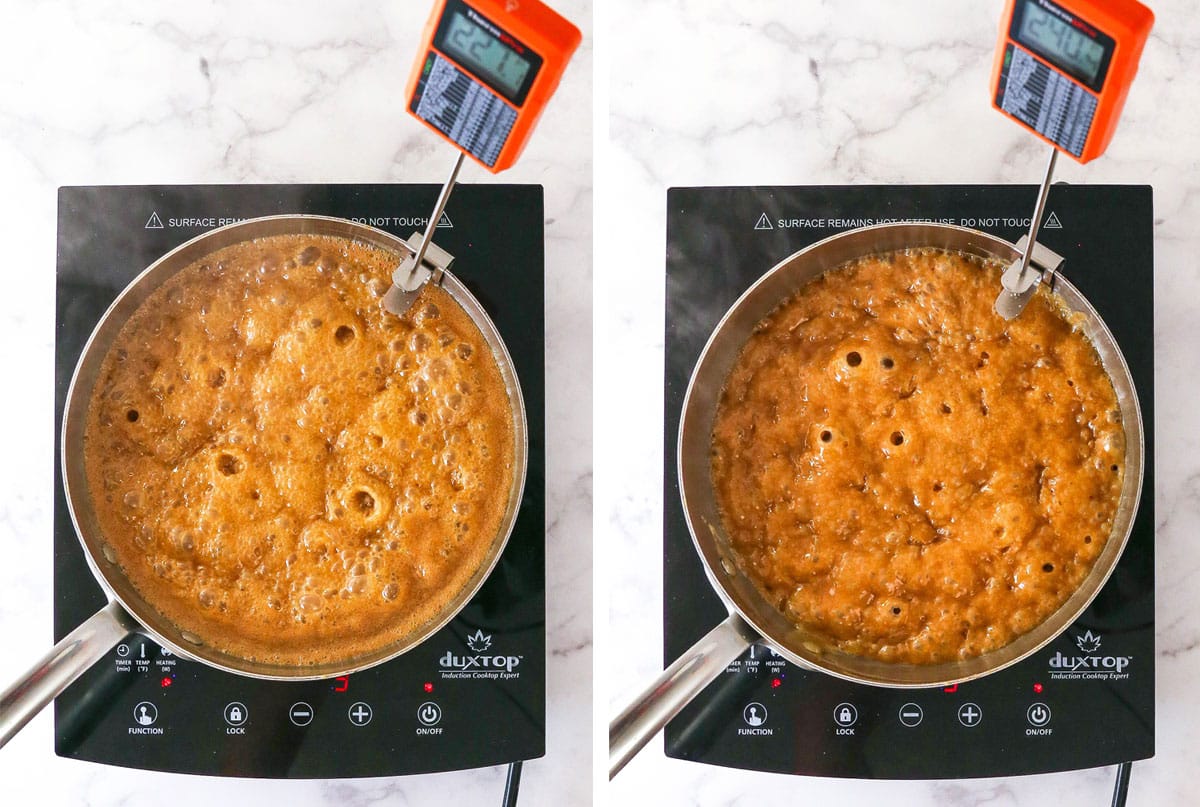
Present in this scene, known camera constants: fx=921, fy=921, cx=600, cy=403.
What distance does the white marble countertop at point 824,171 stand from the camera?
2.88ft

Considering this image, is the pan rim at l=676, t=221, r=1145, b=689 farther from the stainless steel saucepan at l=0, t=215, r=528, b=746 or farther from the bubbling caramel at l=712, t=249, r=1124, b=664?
the stainless steel saucepan at l=0, t=215, r=528, b=746

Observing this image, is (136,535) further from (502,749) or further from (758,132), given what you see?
(758,132)

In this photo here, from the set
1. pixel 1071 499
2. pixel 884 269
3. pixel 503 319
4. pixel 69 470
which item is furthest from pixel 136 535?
pixel 1071 499

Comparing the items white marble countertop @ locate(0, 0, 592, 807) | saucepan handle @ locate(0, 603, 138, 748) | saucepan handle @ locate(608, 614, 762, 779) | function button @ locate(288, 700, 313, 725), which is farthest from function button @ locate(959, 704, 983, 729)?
saucepan handle @ locate(0, 603, 138, 748)

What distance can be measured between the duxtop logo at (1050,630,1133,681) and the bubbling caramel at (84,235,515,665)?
52 cm

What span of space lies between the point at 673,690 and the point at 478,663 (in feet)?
0.65

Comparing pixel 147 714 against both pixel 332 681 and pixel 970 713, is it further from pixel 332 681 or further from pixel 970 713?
pixel 970 713

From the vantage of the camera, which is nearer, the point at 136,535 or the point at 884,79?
the point at 136,535

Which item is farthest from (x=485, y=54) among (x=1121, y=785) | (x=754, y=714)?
(x=1121, y=785)

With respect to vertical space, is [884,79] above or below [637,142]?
above

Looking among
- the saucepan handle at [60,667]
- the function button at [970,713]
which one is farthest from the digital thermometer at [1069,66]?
the saucepan handle at [60,667]

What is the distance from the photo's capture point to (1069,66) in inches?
24.6

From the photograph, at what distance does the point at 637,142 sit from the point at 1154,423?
1.84ft

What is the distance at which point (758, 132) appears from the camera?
0.91 m
